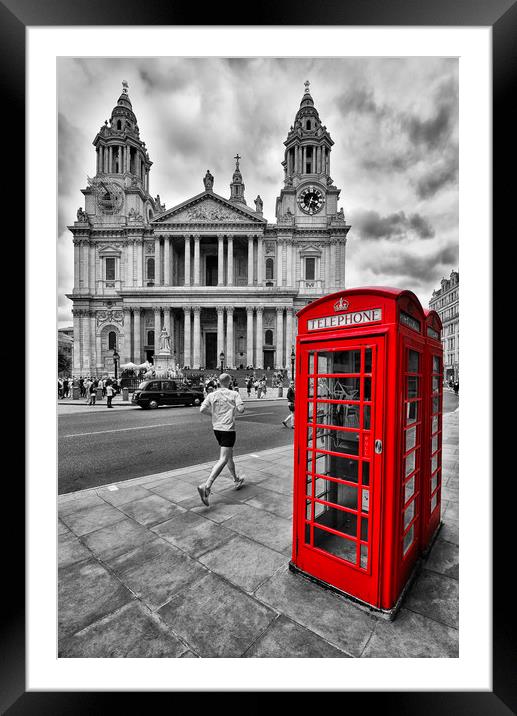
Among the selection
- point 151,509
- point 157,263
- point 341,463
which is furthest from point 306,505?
point 157,263

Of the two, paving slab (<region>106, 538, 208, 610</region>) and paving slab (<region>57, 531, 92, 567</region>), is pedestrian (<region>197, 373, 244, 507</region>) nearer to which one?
paving slab (<region>106, 538, 208, 610</region>)

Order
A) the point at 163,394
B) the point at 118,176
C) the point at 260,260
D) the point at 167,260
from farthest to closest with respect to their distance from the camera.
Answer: the point at 118,176 < the point at 260,260 < the point at 167,260 < the point at 163,394

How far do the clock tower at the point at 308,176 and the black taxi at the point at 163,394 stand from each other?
3594 centimetres

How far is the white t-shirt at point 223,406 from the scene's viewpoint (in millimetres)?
3953

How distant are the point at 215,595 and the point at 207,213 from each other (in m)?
47.1

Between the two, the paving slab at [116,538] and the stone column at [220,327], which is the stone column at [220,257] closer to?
the stone column at [220,327]

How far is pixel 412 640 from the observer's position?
1.87m

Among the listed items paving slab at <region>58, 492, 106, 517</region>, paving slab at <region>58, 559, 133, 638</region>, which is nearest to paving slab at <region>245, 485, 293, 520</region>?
paving slab at <region>58, 559, 133, 638</region>

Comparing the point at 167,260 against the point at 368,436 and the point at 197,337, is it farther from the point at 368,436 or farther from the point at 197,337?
the point at 368,436

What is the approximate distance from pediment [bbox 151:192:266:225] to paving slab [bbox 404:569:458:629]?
4498cm

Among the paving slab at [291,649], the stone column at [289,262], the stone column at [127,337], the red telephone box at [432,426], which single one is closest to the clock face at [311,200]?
the stone column at [289,262]
